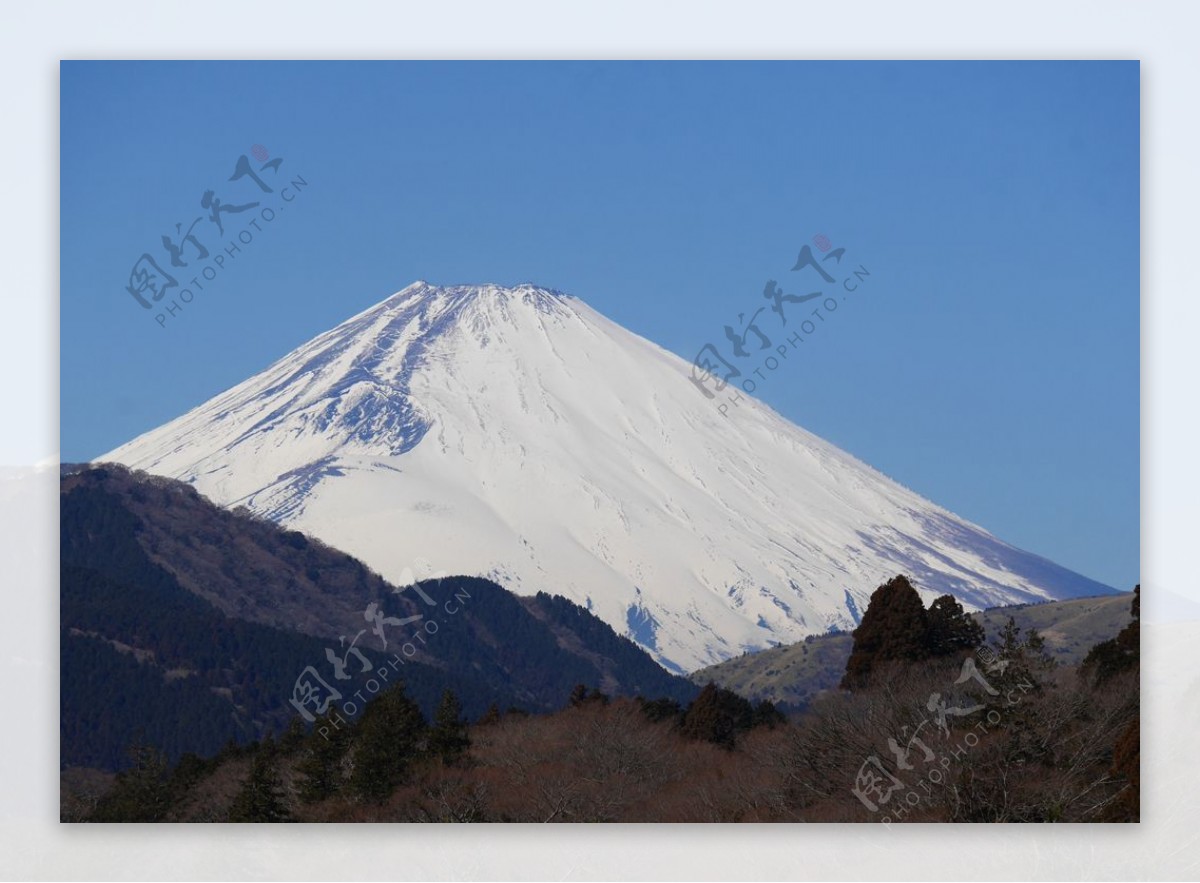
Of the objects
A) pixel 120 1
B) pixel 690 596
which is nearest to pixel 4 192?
pixel 120 1

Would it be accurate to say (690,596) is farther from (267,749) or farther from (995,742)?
(995,742)

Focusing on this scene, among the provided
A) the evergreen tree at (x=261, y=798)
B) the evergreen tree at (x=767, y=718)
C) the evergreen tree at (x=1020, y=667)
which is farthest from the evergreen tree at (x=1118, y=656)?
the evergreen tree at (x=261, y=798)

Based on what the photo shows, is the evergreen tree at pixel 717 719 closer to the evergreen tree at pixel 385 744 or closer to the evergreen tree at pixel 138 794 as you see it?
the evergreen tree at pixel 385 744

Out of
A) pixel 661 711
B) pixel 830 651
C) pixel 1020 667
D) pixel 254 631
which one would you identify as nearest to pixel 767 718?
pixel 661 711

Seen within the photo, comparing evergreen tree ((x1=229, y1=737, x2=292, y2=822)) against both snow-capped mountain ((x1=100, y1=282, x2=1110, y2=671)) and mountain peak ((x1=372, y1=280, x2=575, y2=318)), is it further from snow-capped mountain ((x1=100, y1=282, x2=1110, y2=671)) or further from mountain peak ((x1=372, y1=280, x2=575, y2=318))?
mountain peak ((x1=372, y1=280, x2=575, y2=318))

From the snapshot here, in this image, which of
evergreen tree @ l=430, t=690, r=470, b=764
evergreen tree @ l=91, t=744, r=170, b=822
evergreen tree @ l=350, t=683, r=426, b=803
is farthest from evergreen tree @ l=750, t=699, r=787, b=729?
evergreen tree @ l=91, t=744, r=170, b=822
